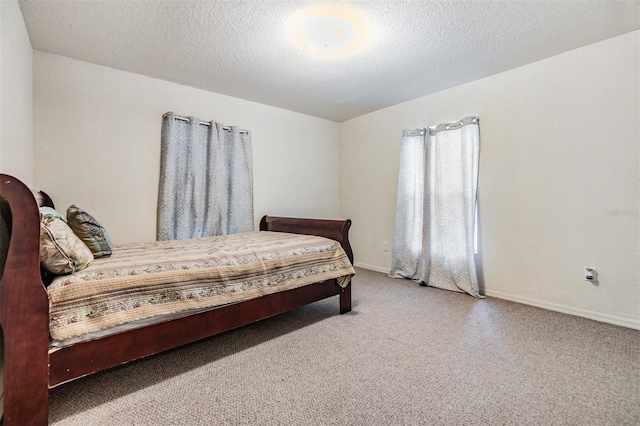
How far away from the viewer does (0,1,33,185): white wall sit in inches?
60.5

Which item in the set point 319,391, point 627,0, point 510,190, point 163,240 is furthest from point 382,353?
point 627,0

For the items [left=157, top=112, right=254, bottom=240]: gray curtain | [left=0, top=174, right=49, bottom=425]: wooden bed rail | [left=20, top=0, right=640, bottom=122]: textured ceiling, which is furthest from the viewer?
[left=157, top=112, right=254, bottom=240]: gray curtain

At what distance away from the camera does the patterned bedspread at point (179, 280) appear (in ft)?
4.08

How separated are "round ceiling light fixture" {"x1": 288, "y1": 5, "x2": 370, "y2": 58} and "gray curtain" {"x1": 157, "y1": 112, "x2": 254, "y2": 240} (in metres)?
1.46

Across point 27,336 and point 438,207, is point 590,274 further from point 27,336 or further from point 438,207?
point 27,336

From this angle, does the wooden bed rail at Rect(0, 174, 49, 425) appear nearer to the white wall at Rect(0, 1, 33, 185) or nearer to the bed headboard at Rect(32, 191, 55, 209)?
the white wall at Rect(0, 1, 33, 185)

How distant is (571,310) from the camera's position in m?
2.39

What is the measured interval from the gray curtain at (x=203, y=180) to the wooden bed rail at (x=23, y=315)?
176cm

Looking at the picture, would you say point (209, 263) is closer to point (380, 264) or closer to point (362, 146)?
point (380, 264)

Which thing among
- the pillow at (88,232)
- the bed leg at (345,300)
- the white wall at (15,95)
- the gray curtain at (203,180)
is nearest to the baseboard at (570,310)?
the bed leg at (345,300)

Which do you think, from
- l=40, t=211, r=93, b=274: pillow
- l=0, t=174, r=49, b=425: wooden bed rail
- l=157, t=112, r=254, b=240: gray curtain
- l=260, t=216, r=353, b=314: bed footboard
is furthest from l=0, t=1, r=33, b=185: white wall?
l=260, t=216, r=353, b=314: bed footboard

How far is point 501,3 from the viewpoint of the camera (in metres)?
1.79

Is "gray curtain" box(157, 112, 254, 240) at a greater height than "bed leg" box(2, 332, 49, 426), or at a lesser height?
greater

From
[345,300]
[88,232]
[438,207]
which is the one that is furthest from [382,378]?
[438,207]
